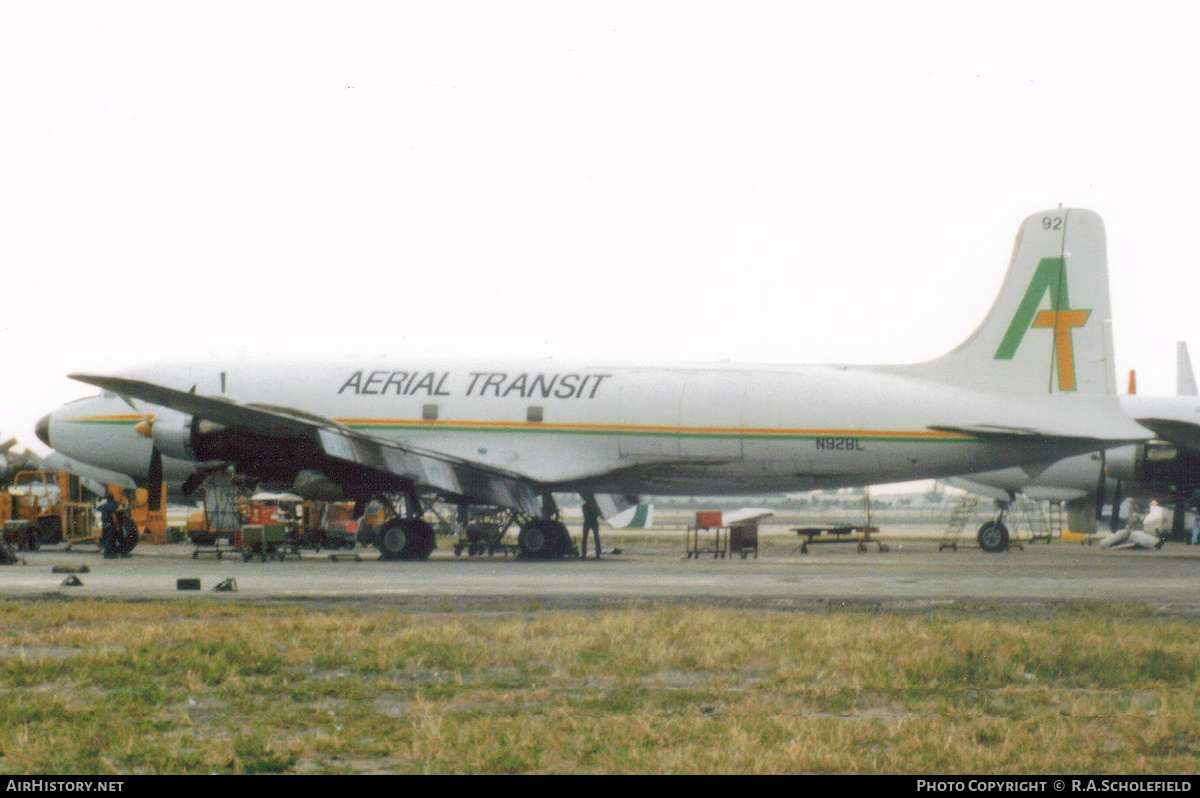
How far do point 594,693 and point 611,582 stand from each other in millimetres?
12819

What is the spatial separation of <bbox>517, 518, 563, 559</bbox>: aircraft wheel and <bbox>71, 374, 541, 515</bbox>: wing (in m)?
0.57

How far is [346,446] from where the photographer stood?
103ft

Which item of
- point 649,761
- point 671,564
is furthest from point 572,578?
point 649,761

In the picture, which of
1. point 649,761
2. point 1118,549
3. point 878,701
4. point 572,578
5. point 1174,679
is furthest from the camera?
point 1118,549

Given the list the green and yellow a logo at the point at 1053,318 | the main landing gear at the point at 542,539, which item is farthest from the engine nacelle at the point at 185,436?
the green and yellow a logo at the point at 1053,318

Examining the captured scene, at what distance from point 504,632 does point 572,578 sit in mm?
10318

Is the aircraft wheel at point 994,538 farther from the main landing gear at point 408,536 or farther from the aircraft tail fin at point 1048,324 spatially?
the main landing gear at point 408,536

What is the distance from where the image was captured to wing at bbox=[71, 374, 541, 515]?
3083 cm

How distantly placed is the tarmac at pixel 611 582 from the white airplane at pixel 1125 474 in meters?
5.76

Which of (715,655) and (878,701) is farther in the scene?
(715,655)

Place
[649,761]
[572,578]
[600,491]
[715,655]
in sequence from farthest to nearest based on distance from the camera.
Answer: [600,491]
[572,578]
[715,655]
[649,761]

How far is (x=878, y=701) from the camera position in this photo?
427 inches

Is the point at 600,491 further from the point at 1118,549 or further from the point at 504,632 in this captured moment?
the point at 1118,549

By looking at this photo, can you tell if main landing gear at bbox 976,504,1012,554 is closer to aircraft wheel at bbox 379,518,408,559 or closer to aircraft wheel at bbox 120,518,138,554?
aircraft wheel at bbox 379,518,408,559
